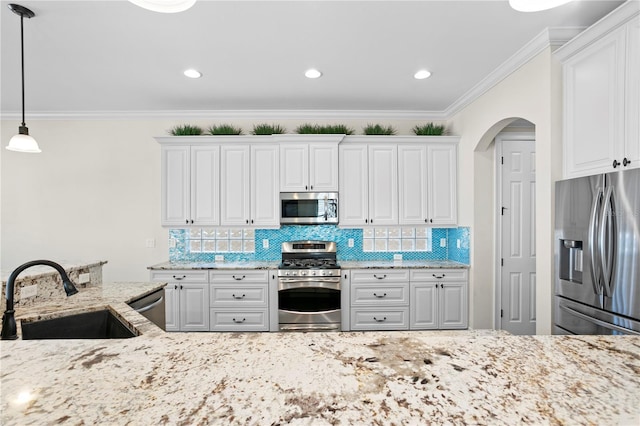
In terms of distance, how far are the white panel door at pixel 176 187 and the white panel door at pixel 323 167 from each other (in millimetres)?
1558

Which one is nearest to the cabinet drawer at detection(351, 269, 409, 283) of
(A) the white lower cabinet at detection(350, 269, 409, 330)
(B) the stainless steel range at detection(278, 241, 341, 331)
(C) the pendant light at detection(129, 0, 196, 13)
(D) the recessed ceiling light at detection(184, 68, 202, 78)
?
(A) the white lower cabinet at detection(350, 269, 409, 330)

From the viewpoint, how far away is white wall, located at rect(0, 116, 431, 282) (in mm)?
3994

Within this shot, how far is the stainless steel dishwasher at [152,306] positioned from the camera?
214 centimetres

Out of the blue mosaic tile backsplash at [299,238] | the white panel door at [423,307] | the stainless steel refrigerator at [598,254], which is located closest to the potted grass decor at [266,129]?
the blue mosaic tile backsplash at [299,238]

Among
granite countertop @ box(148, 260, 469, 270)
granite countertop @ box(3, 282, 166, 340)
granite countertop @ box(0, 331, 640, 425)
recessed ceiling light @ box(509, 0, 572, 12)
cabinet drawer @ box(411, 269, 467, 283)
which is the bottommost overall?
cabinet drawer @ box(411, 269, 467, 283)

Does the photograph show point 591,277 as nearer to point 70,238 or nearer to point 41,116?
point 70,238

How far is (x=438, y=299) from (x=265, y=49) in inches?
127

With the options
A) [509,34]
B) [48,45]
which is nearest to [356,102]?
[509,34]

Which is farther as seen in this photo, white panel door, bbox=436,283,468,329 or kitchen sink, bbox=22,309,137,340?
white panel door, bbox=436,283,468,329

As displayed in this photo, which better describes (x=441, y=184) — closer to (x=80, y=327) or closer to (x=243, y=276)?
(x=243, y=276)

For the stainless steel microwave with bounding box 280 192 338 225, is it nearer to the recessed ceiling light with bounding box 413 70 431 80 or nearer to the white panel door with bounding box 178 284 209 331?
the white panel door with bounding box 178 284 209 331

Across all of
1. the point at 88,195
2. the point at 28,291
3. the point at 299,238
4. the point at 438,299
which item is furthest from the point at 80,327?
the point at 438,299

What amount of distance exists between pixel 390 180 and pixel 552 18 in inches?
83.0

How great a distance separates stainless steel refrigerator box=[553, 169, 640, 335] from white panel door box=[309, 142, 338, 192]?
2246 millimetres
